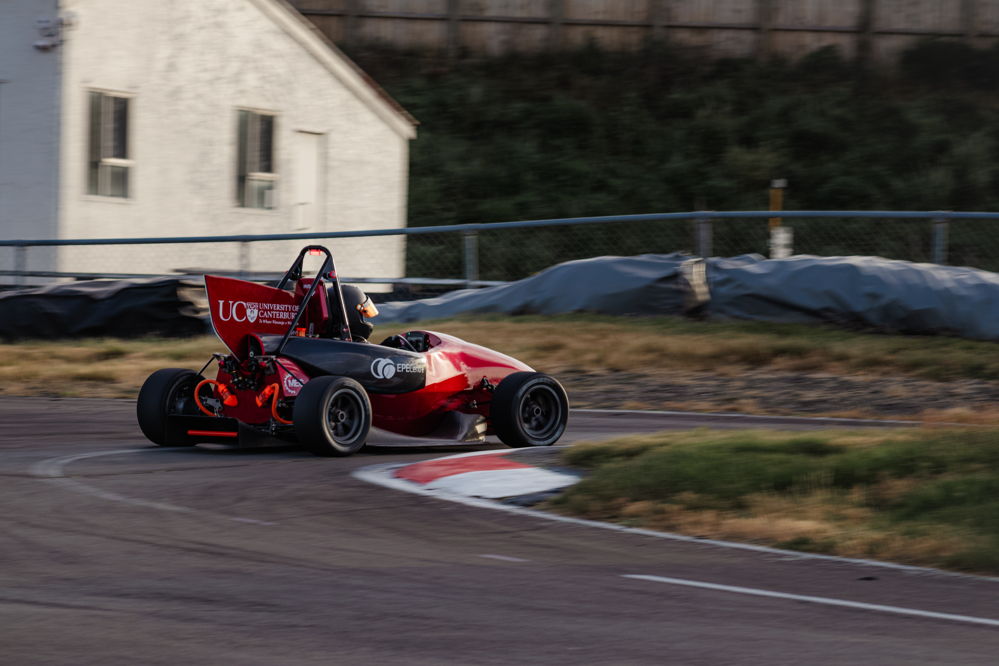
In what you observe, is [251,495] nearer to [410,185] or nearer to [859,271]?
[859,271]

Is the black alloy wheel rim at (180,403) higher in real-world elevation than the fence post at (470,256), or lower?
lower

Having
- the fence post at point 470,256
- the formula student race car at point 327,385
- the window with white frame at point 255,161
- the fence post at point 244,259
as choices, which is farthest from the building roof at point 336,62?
the formula student race car at point 327,385

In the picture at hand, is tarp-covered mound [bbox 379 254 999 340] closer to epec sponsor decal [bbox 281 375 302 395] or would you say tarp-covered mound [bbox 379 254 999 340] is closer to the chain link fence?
the chain link fence

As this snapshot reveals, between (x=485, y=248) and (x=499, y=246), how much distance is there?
101 centimetres

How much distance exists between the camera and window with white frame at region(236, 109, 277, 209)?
24.2 m

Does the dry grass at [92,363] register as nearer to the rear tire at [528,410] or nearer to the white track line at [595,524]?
the rear tire at [528,410]

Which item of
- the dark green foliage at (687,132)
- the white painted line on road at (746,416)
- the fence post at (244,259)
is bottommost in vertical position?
the white painted line on road at (746,416)

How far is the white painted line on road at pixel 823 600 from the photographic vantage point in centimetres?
556

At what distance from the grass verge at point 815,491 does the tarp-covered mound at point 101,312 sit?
33.2 ft

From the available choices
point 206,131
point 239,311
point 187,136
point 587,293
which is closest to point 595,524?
point 239,311

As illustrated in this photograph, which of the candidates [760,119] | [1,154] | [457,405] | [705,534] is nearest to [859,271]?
[457,405]

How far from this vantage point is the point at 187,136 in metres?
23.2

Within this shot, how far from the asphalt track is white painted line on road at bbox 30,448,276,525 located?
0.03 metres

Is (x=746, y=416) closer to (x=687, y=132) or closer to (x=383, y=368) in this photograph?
(x=383, y=368)
